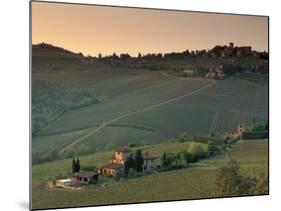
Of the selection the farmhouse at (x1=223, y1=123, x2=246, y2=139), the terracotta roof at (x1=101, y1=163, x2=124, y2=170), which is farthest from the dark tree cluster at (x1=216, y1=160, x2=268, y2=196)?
the terracotta roof at (x1=101, y1=163, x2=124, y2=170)

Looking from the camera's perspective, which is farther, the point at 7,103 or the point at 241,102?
the point at 241,102

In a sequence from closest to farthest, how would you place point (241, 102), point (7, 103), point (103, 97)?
1. point (7, 103)
2. point (103, 97)
3. point (241, 102)

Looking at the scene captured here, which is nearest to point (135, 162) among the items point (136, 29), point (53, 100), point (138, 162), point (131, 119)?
point (138, 162)

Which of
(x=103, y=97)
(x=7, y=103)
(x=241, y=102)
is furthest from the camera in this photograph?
(x=241, y=102)

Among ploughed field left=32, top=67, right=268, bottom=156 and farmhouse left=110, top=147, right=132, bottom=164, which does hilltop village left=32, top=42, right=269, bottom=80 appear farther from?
farmhouse left=110, top=147, right=132, bottom=164

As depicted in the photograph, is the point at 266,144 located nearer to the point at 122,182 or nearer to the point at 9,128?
the point at 122,182

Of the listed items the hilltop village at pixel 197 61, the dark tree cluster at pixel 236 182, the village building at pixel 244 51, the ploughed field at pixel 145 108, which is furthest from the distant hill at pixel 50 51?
the dark tree cluster at pixel 236 182

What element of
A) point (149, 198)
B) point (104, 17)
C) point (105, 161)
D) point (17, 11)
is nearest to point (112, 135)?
point (105, 161)
